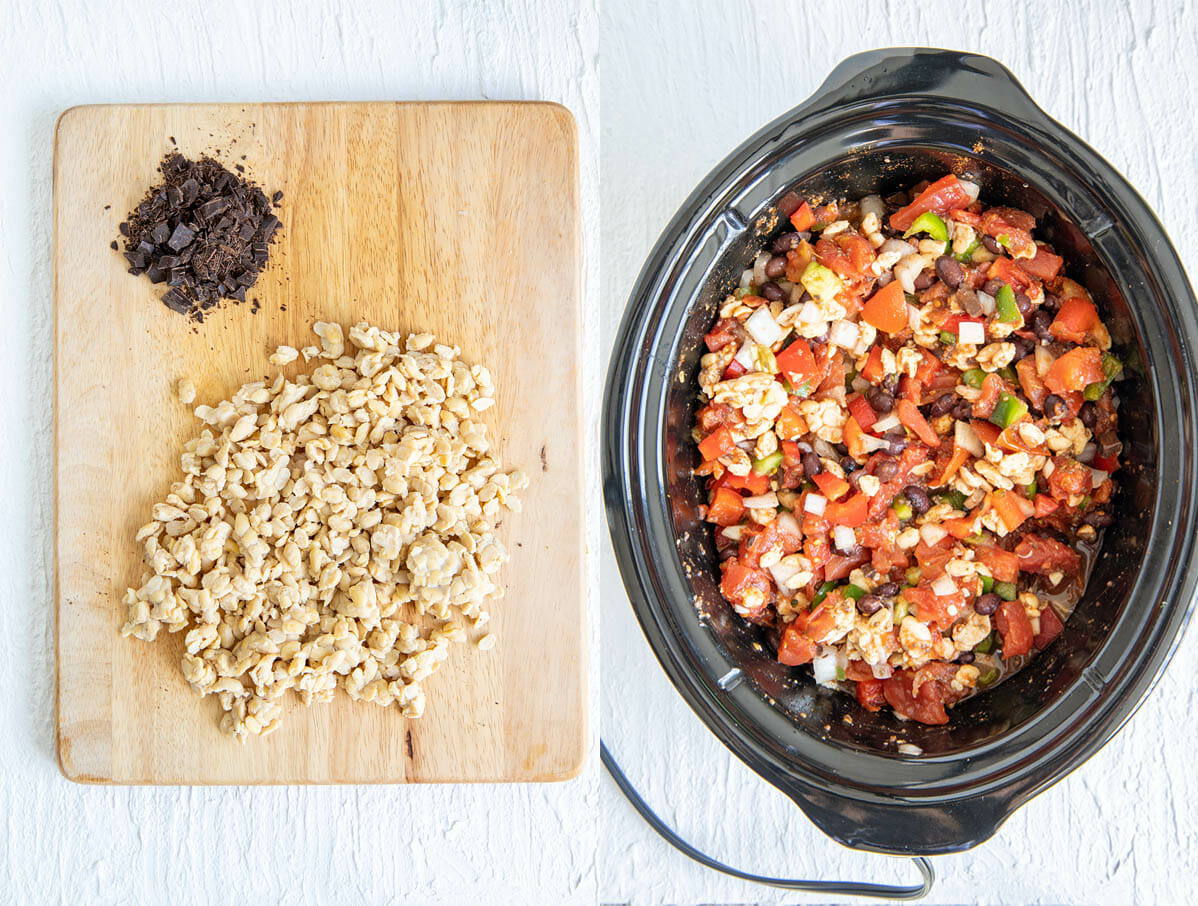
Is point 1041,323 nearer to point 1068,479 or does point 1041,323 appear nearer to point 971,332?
point 971,332

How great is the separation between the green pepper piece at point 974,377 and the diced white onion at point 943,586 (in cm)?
28

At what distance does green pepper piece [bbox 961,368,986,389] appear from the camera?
1.23 metres

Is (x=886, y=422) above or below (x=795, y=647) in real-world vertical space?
above

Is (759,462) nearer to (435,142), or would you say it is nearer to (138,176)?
(435,142)

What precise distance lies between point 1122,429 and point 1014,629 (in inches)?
12.8

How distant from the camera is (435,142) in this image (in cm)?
133

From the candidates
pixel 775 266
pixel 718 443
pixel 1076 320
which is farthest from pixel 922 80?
pixel 718 443

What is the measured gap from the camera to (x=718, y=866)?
1.42 m

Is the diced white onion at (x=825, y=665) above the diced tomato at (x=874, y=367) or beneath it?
beneath

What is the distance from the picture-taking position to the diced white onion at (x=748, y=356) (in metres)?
1.22

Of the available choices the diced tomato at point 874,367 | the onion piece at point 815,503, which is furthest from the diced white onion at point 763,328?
the onion piece at point 815,503

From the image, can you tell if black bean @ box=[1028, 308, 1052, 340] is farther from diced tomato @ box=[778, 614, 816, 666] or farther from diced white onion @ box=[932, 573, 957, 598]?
diced tomato @ box=[778, 614, 816, 666]

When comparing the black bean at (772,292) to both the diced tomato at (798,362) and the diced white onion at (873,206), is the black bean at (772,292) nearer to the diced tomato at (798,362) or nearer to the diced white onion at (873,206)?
the diced tomato at (798,362)

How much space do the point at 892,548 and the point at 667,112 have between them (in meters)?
0.78
